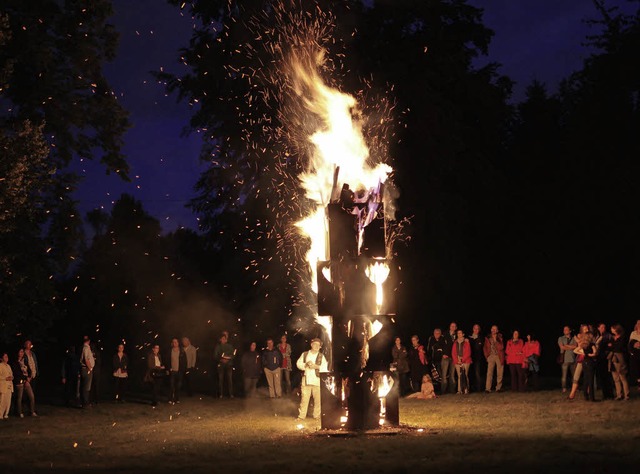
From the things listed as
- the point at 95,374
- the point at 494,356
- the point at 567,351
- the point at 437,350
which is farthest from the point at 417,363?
the point at 95,374

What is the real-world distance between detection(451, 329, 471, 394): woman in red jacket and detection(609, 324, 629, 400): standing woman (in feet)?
17.9

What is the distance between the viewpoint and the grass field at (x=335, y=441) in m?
13.9

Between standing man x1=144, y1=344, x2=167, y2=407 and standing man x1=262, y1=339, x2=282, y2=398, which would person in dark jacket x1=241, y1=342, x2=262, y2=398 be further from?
standing man x1=144, y1=344, x2=167, y2=407

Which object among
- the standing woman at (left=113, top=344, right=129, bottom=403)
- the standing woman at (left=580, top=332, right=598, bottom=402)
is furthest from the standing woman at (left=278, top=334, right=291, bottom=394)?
the standing woman at (left=580, top=332, right=598, bottom=402)

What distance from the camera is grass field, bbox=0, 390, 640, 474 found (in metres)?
13.9

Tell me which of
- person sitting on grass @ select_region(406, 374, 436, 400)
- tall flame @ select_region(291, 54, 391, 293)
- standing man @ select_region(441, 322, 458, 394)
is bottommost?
person sitting on grass @ select_region(406, 374, 436, 400)

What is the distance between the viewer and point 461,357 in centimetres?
2775

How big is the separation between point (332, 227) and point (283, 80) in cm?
1612

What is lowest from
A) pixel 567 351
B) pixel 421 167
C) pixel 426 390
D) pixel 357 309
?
pixel 426 390

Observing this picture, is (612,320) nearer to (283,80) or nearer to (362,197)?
(283,80)

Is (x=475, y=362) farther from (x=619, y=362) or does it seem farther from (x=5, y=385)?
(x=5, y=385)

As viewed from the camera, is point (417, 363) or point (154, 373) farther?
point (417, 363)

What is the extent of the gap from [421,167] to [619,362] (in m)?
13.9

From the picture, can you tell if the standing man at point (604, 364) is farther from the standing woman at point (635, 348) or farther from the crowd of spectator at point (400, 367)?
the standing woman at point (635, 348)
